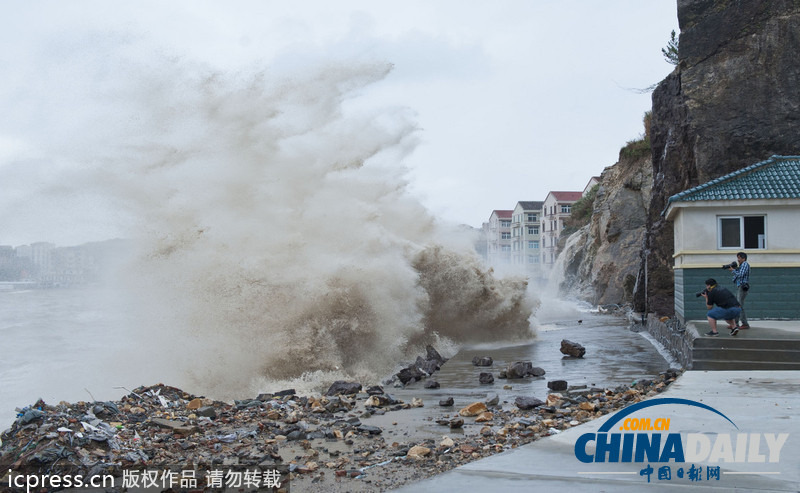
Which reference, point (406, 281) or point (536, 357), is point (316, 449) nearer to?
point (536, 357)

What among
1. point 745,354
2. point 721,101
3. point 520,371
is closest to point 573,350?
point 520,371

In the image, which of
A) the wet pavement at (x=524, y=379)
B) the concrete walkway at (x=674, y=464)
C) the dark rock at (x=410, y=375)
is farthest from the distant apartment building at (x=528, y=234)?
the concrete walkway at (x=674, y=464)

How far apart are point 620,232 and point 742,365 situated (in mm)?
28926

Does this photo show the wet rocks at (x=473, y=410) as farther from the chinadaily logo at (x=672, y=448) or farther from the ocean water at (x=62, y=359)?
the ocean water at (x=62, y=359)

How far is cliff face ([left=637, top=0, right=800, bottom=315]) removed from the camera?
19.7 meters

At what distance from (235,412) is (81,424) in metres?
2.25

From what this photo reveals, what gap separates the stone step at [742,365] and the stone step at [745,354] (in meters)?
0.07

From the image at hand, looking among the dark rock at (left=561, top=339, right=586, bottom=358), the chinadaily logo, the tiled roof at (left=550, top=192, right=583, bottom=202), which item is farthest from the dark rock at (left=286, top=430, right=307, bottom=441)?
the tiled roof at (left=550, top=192, right=583, bottom=202)

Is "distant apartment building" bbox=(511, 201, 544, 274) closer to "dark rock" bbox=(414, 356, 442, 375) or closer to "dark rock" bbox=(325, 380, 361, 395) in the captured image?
"dark rock" bbox=(414, 356, 442, 375)

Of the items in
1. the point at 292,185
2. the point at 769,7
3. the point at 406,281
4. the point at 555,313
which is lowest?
the point at 555,313

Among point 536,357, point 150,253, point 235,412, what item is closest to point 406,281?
point 536,357

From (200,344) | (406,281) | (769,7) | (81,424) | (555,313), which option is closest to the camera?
(81,424)

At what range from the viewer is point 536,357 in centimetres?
1498

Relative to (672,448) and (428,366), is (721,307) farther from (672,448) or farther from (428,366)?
(672,448)
